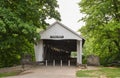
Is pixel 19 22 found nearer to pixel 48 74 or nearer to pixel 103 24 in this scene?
pixel 48 74

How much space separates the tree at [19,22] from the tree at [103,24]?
4575 millimetres

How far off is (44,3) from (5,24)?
9.24 m

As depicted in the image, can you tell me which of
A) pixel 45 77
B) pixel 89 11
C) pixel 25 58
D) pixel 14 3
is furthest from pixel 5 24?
pixel 89 11

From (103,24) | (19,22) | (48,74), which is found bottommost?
(48,74)

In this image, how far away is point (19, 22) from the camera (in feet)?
70.0

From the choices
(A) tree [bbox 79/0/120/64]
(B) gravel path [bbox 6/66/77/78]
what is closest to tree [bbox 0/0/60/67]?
(B) gravel path [bbox 6/66/77/78]

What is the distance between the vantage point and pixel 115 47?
3466 cm

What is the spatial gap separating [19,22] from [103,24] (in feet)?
43.7

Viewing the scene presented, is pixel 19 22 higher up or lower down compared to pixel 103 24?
lower down

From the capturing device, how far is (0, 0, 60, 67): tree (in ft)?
69.9

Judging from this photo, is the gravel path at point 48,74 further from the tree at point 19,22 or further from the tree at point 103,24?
the tree at point 103,24

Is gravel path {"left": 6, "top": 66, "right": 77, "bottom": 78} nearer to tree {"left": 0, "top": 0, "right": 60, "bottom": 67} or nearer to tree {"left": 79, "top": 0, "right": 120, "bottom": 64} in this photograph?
tree {"left": 0, "top": 0, "right": 60, "bottom": 67}

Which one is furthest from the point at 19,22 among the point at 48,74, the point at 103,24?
the point at 103,24

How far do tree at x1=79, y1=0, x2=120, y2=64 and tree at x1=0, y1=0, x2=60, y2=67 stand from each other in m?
4.57
